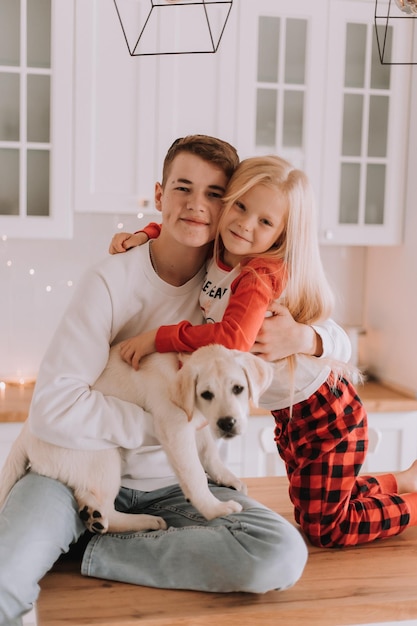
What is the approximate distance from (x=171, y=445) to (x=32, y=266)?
5.95ft

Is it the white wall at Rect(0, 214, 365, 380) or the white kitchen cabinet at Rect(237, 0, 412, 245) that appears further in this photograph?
the white wall at Rect(0, 214, 365, 380)

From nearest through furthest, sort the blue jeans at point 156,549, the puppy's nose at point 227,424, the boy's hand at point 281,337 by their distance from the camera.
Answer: the puppy's nose at point 227,424
the blue jeans at point 156,549
the boy's hand at point 281,337

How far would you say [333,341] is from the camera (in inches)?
70.9

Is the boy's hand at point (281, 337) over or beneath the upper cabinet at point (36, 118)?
beneath

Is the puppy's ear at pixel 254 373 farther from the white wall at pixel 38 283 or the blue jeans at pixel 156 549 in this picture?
the white wall at pixel 38 283

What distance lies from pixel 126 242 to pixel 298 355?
478mm

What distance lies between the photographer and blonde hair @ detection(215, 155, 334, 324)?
1647mm

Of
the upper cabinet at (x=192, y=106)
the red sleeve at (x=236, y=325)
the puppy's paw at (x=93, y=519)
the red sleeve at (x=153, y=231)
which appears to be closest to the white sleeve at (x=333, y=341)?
the red sleeve at (x=236, y=325)

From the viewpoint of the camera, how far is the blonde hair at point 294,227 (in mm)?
1647

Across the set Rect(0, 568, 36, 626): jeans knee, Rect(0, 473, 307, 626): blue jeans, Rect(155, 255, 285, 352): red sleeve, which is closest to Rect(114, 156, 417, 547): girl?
Rect(155, 255, 285, 352): red sleeve

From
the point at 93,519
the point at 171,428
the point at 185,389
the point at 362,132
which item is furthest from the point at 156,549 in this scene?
the point at 362,132

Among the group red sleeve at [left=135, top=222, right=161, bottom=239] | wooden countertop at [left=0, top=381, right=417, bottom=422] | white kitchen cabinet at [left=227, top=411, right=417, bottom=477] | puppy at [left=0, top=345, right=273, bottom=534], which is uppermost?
red sleeve at [left=135, top=222, right=161, bottom=239]

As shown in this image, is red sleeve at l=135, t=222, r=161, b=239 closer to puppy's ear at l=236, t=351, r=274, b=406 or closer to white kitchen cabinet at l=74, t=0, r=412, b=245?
puppy's ear at l=236, t=351, r=274, b=406

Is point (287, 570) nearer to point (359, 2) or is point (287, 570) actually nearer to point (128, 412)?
point (128, 412)
